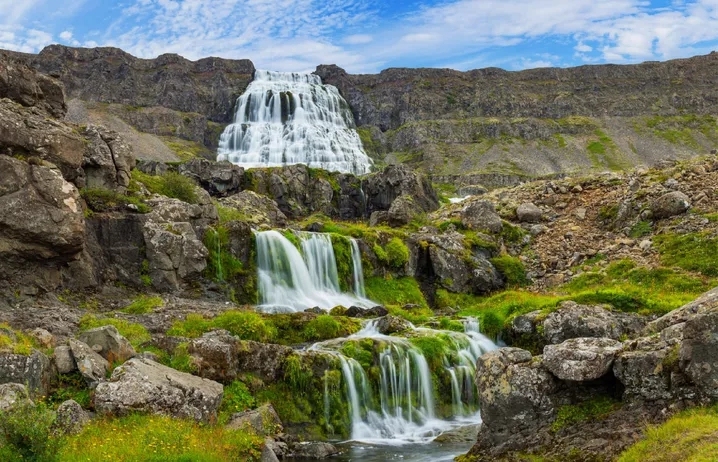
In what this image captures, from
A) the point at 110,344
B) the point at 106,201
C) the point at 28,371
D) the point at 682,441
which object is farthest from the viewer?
the point at 106,201

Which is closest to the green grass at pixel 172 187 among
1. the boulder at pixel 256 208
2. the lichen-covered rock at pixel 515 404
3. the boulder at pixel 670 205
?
the boulder at pixel 256 208

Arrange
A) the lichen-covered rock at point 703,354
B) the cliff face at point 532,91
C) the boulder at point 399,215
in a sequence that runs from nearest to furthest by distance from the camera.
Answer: the lichen-covered rock at point 703,354 < the boulder at point 399,215 < the cliff face at point 532,91

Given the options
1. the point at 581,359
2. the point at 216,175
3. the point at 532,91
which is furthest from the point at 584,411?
the point at 532,91

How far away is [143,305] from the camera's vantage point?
26.2 m

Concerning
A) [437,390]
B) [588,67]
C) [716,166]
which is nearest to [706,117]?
[588,67]

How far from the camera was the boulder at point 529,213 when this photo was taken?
A: 44.8m

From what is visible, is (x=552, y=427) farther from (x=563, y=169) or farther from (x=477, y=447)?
(x=563, y=169)

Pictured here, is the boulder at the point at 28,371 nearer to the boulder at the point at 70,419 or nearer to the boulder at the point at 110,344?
the boulder at the point at 70,419

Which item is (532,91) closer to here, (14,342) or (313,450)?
(313,450)

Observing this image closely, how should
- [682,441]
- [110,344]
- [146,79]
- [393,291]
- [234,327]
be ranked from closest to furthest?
[682,441]
[110,344]
[234,327]
[393,291]
[146,79]

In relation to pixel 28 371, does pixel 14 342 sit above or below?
above

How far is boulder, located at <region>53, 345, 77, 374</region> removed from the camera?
15.7 metres

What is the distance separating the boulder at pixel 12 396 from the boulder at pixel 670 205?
3468 centimetres

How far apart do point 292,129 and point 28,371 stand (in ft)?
385
